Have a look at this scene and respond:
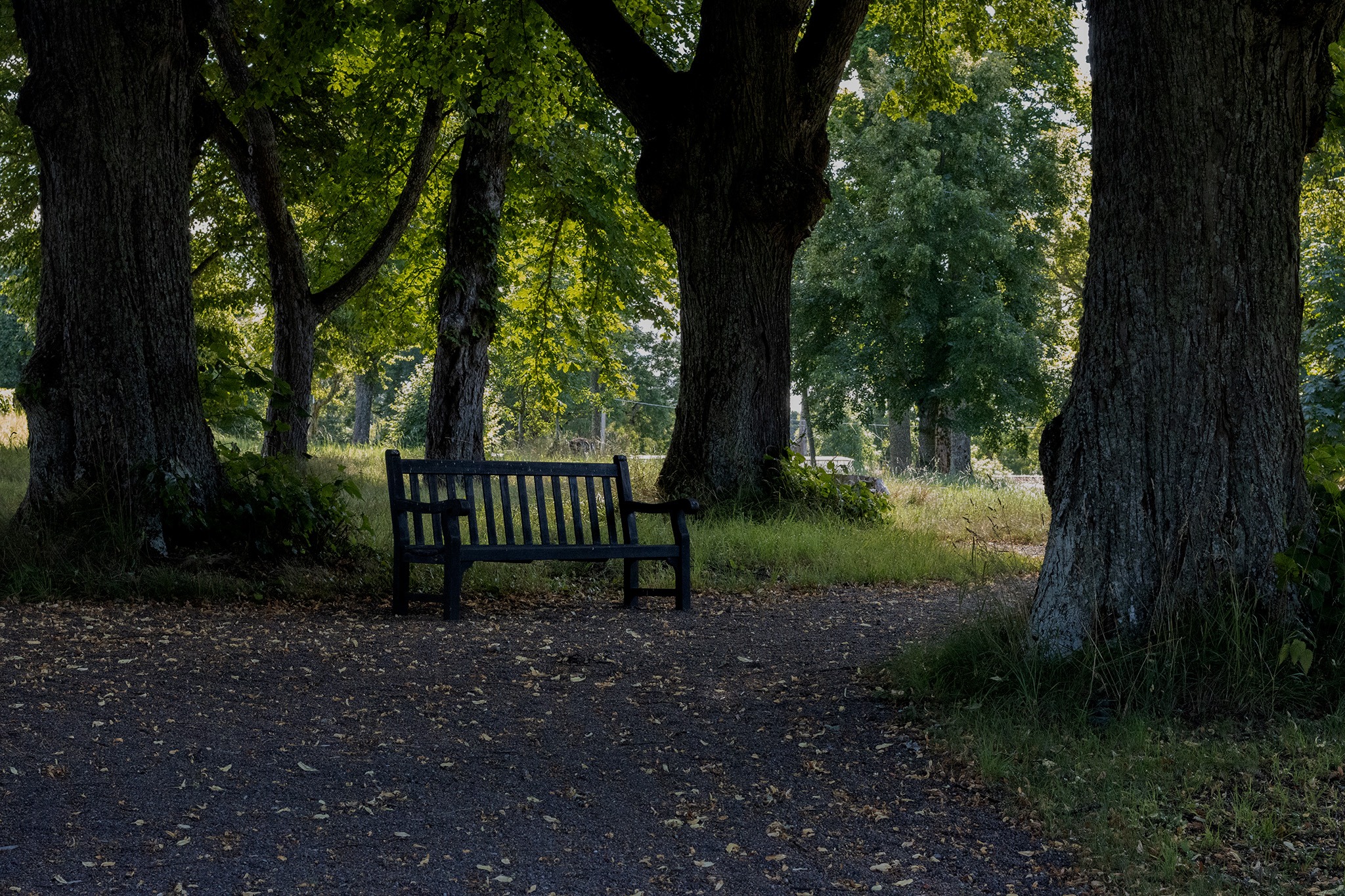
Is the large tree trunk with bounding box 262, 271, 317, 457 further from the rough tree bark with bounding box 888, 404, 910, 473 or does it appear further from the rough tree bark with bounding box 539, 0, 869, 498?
the rough tree bark with bounding box 888, 404, 910, 473

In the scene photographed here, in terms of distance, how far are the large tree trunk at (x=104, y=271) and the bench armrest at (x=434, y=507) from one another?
1509 mm

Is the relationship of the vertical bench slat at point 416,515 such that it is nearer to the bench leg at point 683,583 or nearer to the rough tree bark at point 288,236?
the bench leg at point 683,583

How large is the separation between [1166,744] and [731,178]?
7091 mm

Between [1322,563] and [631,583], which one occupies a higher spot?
[1322,563]

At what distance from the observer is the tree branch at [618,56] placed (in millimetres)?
9992

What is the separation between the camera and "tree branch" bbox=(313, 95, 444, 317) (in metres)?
13.1

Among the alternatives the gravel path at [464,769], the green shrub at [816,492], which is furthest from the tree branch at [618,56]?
the gravel path at [464,769]

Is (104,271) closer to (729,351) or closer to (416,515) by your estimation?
(416,515)

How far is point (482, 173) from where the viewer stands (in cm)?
1358

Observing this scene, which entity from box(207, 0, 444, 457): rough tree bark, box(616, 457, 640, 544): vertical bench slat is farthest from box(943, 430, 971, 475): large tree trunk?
box(616, 457, 640, 544): vertical bench slat

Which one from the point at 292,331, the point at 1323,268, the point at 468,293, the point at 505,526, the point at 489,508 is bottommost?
the point at 505,526

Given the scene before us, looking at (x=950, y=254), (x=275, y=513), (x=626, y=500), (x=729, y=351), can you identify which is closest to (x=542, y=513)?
(x=626, y=500)

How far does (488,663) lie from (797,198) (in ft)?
19.0

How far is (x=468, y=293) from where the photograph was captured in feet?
→ 44.3
